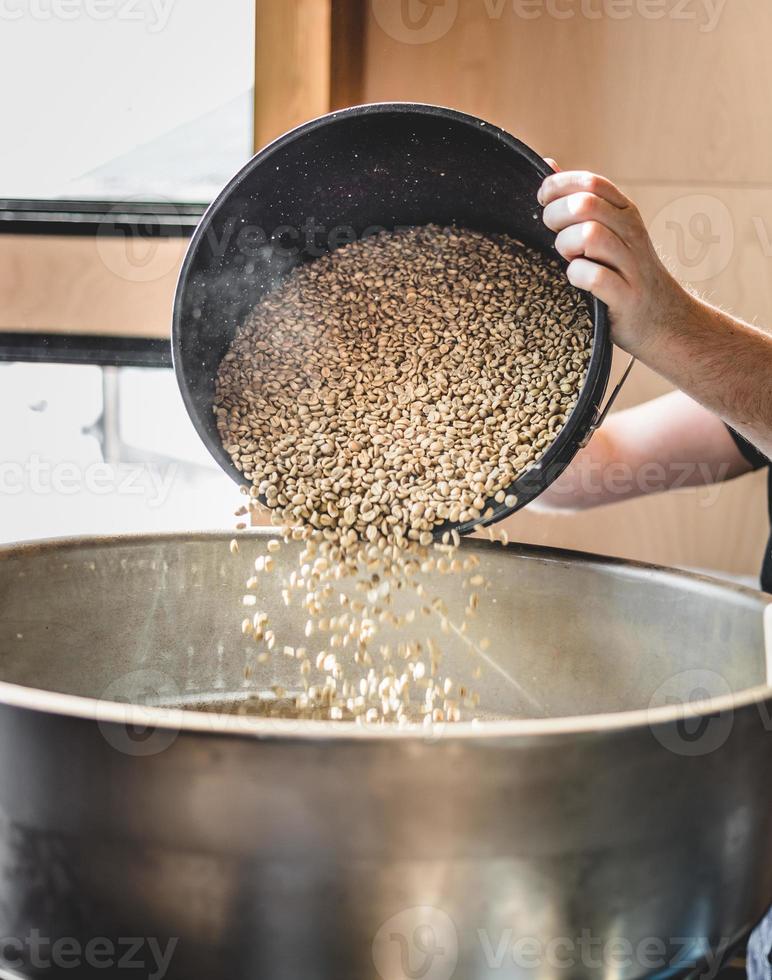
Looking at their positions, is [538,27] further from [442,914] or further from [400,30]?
[442,914]

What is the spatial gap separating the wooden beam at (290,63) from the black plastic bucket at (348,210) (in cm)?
61

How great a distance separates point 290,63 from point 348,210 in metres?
0.66

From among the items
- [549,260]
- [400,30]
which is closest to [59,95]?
[400,30]

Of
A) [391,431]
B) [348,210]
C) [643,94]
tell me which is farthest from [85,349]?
[643,94]

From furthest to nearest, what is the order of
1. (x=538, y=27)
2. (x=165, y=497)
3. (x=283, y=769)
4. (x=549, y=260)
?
(x=165, y=497), (x=538, y=27), (x=549, y=260), (x=283, y=769)

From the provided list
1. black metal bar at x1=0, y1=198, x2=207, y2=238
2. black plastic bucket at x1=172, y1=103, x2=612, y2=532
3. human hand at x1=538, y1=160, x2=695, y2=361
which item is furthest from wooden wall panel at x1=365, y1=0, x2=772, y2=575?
human hand at x1=538, y1=160, x2=695, y2=361

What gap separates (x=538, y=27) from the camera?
1802mm

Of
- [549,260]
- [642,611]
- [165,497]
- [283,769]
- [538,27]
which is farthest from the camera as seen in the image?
[165,497]

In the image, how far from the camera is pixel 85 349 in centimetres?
189

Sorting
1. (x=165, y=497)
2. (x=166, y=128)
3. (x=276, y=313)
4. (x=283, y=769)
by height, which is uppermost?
(x=166, y=128)

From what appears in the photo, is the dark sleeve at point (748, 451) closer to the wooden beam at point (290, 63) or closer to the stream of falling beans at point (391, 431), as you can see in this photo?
the stream of falling beans at point (391, 431)

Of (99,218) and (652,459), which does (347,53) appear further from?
(652,459)

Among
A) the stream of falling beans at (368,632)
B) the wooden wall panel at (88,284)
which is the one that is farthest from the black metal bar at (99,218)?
the stream of falling beans at (368,632)

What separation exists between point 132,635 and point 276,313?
394 millimetres
